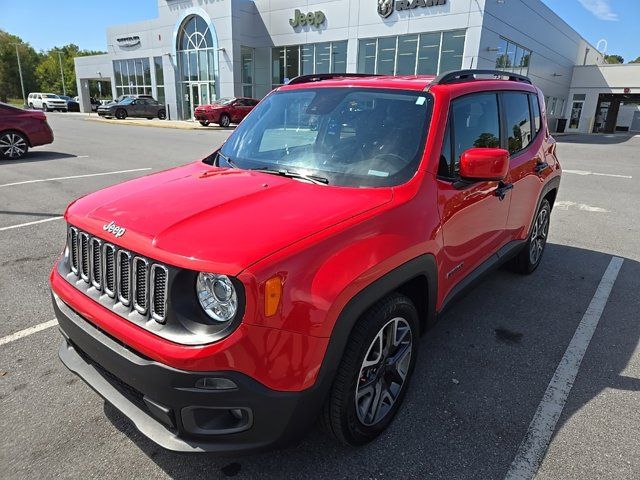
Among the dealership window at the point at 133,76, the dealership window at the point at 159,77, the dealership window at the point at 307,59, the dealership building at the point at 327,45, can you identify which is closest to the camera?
the dealership building at the point at 327,45

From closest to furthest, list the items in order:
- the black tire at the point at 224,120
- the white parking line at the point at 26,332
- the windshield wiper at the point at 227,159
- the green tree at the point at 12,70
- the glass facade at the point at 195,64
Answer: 1. the windshield wiper at the point at 227,159
2. the white parking line at the point at 26,332
3. the black tire at the point at 224,120
4. the glass facade at the point at 195,64
5. the green tree at the point at 12,70

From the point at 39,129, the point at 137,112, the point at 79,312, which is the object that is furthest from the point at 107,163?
the point at 137,112

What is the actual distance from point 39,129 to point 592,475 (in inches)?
544

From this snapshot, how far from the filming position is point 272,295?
5.77 feet

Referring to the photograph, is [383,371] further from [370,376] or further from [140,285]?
[140,285]

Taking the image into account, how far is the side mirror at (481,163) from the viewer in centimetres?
259

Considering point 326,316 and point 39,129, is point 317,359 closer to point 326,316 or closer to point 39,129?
point 326,316

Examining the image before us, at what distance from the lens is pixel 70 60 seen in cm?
8650

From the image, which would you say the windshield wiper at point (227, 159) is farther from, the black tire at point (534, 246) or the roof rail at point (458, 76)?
the black tire at point (534, 246)

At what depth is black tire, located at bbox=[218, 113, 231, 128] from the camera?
2638 centimetres

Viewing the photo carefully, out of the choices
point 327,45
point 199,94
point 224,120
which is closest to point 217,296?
point 224,120

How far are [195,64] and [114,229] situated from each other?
113ft

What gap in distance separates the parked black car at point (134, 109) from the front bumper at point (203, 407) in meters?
34.5

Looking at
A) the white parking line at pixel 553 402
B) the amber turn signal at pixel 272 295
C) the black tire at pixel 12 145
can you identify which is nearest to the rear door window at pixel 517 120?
the white parking line at pixel 553 402
